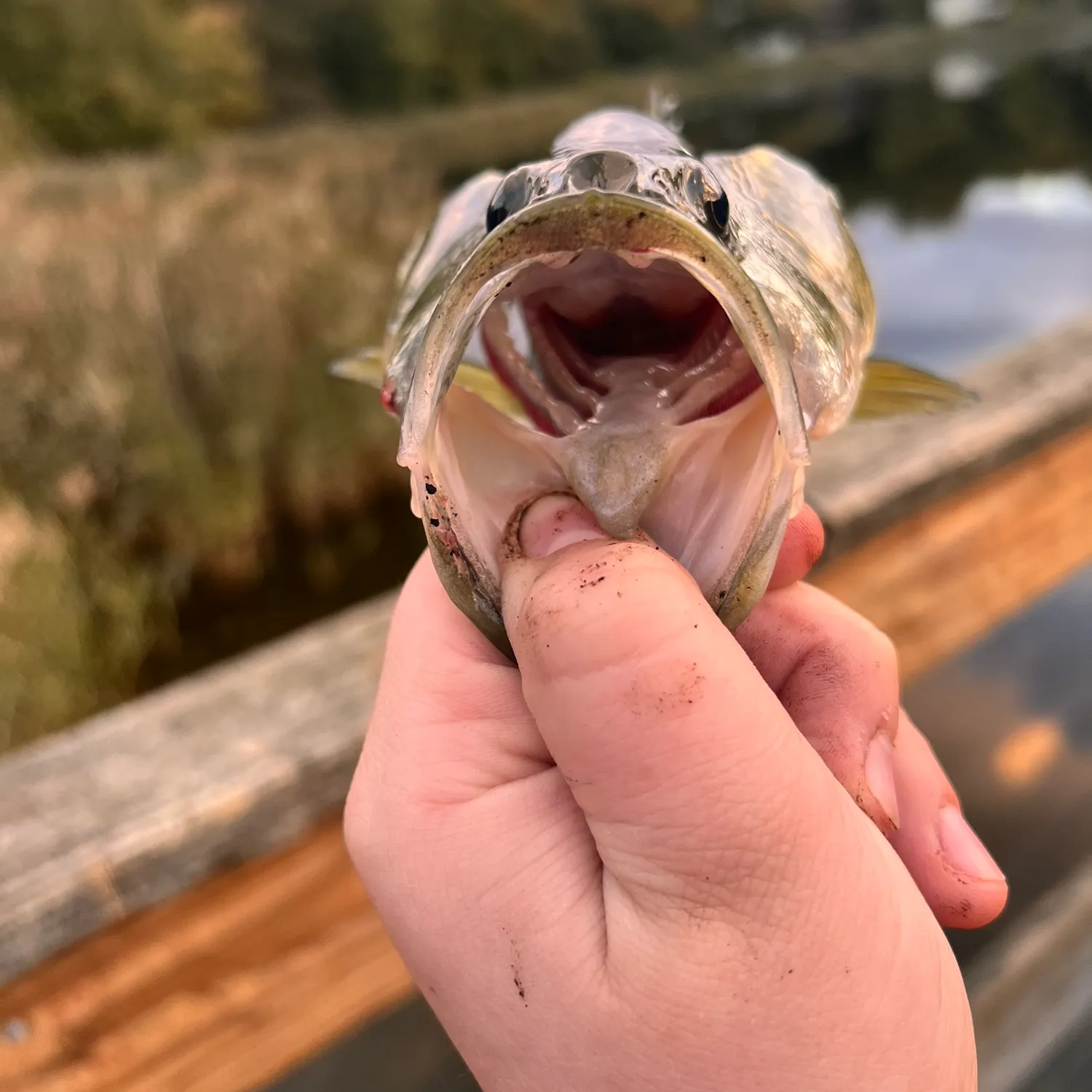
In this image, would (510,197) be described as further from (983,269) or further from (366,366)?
(983,269)

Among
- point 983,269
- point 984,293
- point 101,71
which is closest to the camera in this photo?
point 984,293

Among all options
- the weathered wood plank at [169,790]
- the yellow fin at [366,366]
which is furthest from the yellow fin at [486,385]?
the weathered wood plank at [169,790]

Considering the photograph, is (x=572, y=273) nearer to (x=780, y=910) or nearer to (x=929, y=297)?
(x=780, y=910)

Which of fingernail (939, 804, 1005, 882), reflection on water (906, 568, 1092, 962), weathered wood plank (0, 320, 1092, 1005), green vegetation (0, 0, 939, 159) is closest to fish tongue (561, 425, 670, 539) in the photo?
fingernail (939, 804, 1005, 882)

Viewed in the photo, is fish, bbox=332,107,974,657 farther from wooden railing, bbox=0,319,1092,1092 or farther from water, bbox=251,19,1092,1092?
water, bbox=251,19,1092,1092

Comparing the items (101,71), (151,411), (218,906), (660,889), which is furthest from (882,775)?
(101,71)

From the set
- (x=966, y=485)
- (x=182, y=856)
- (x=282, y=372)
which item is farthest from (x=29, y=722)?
(x=966, y=485)
